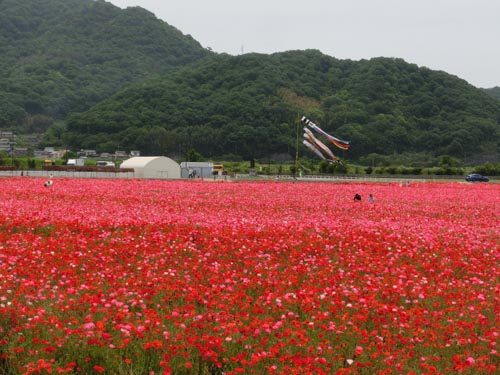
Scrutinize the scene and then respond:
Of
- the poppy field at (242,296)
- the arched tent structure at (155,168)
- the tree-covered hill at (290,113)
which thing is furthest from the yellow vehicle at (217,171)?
the poppy field at (242,296)

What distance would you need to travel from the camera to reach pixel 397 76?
534 feet

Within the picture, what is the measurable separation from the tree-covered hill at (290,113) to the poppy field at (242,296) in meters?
126

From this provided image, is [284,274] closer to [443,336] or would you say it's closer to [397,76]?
[443,336]

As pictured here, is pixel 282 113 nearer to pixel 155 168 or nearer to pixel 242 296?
pixel 155 168

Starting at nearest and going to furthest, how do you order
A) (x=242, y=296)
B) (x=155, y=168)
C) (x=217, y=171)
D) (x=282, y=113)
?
(x=242, y=296) → (x=155, y=168) → (x=217, y=171) → (x=282, y=113)

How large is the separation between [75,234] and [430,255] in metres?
8.66

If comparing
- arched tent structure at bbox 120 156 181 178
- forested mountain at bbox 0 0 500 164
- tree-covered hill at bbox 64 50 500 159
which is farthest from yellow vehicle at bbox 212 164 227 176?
tree-covered hill at bbox 64 50 500 159

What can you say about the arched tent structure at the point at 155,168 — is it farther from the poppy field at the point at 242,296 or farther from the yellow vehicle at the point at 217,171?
the poppy field at the point at 242,296

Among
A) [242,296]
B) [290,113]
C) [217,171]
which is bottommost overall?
[242,296]

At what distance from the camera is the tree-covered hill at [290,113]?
457 ft

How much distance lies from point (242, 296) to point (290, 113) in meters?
146

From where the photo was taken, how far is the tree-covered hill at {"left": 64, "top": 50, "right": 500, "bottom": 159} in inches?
5487

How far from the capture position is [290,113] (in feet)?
499

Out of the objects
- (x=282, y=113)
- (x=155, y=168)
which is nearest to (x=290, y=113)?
(x=282, y=113)
